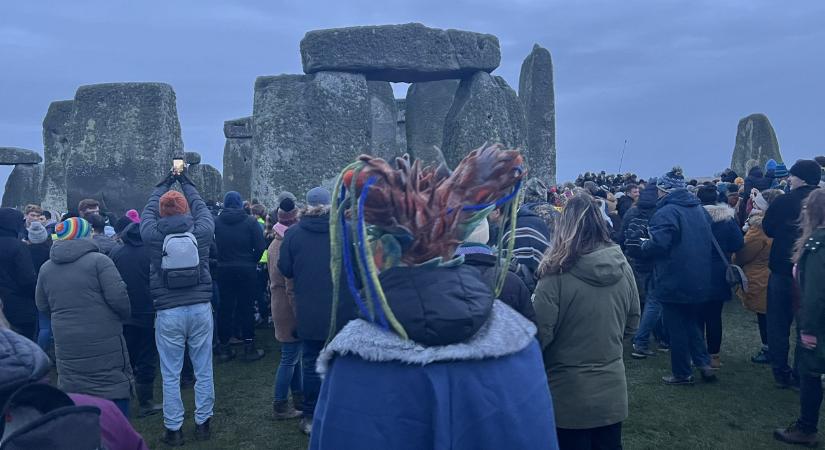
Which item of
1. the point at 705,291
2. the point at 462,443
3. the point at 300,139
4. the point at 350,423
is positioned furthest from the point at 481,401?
the point at 300,139

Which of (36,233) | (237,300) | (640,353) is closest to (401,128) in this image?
(237,300)

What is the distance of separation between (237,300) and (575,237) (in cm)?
428

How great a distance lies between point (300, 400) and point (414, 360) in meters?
3.66

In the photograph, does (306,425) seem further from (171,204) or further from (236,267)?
(236,267)

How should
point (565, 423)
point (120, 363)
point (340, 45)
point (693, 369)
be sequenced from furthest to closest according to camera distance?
1. point (340, 45)
2. point (693, 369)
3. point (120, 363)
4. point (565, 423)

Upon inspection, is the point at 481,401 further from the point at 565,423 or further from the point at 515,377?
the point at 565,423

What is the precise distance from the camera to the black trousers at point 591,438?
2.99 metres

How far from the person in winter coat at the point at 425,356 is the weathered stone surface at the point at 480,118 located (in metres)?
7.43

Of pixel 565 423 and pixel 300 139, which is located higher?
pixel 300 139

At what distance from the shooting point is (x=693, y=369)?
5.89m

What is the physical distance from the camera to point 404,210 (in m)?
1.73

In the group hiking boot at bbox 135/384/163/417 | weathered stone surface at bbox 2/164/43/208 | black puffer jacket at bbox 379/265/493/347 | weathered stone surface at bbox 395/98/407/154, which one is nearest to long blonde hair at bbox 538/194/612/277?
black puffer jacket at bbox 379/265/493/347

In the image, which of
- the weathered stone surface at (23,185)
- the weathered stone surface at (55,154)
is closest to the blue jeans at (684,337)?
the weathered stone surface at (55,154)

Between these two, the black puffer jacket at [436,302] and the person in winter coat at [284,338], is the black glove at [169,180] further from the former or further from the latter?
the black puffer jacket at [436,302]
